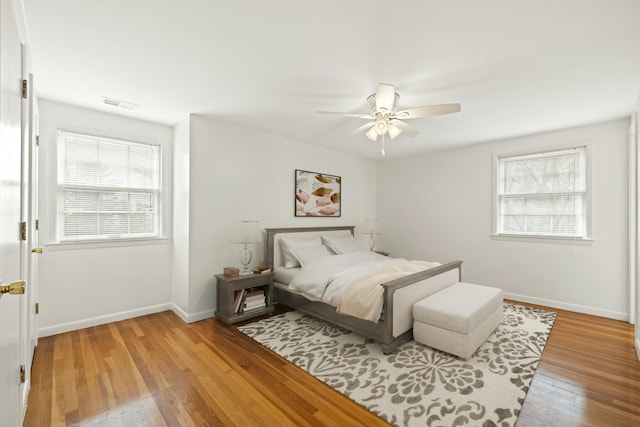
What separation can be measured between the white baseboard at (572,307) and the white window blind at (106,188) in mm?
5331

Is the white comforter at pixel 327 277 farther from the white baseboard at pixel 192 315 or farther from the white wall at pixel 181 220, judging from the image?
the white wall at pixel 181 220

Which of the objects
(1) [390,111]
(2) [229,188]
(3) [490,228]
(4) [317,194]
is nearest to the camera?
(1) [390,111]

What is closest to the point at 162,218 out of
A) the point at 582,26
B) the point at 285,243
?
the point at 285,243

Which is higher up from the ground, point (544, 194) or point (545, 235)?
point (544, 194)

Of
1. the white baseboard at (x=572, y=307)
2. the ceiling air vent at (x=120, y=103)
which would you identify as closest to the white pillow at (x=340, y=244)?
the white baseboard at (x=572, y=307)

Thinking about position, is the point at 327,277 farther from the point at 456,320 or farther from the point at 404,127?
the point at 404,127

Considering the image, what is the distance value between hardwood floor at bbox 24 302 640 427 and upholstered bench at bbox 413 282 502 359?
1.67 feet

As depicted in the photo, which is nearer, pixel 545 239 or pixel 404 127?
pixel 404 127

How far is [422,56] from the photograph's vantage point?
2207 mm

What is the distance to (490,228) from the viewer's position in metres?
4.63

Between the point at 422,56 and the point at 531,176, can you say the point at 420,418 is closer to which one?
the point at 422,56

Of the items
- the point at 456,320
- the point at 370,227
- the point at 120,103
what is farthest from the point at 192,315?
the point at 370,227

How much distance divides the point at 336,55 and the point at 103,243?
3.35m

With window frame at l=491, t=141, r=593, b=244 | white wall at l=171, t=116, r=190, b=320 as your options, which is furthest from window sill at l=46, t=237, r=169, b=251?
window frame at l=491, t=141, r=593, b=244
